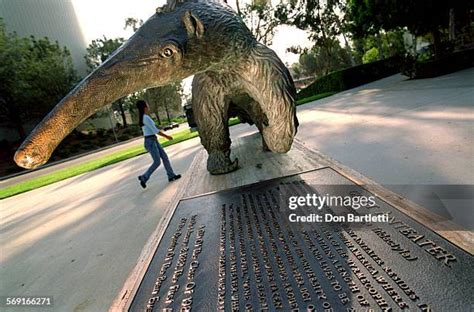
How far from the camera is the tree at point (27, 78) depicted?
19938 mm

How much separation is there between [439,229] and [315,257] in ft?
1.71

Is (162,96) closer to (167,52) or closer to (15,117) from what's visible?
(15,117)

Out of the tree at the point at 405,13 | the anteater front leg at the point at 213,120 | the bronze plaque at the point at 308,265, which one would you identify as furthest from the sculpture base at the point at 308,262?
the tree at the point at 405,13

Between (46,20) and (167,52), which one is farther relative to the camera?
(46,20)

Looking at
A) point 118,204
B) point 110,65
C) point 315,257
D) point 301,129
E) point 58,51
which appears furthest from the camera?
point 58,51

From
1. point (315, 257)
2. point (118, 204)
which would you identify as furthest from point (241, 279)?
point (118, 204)

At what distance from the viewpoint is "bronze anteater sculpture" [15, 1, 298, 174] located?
4.24 ft

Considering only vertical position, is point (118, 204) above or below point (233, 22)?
below

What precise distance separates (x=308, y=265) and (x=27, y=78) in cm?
2536

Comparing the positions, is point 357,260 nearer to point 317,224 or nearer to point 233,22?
point 317,224

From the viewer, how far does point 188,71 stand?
1618 mm

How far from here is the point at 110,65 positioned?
1.41m

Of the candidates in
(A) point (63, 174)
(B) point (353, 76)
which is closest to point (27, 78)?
(A) point (63, 174)

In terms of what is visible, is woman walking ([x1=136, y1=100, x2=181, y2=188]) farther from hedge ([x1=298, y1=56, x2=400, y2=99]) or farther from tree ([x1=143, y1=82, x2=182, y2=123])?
tree ([x1=143, y1=82, x2=182, y2=123])
